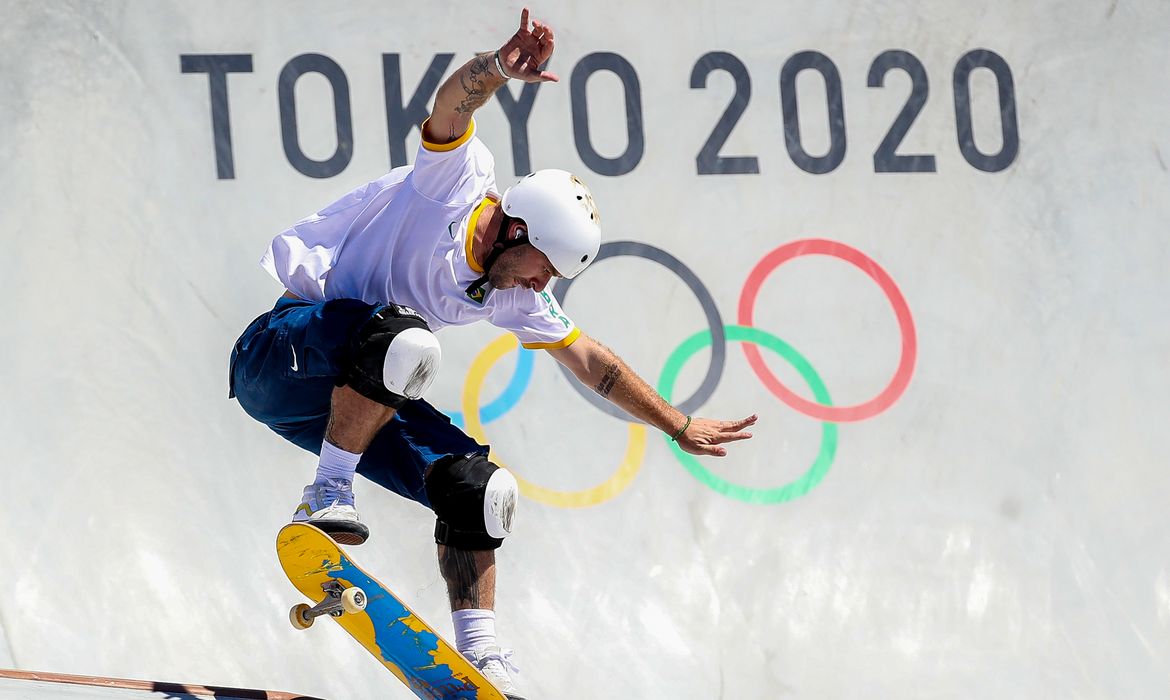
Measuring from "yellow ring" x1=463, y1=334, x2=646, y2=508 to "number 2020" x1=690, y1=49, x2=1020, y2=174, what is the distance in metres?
1.41

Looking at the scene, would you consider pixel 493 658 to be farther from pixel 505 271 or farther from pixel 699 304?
pixel 699 304

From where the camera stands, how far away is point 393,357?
353 centimetres

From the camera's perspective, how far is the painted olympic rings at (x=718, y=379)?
5871mm

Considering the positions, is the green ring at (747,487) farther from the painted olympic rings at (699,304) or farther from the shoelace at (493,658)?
the shoelace at (493,658)

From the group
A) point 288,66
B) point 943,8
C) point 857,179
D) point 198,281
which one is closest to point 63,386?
point 198,281

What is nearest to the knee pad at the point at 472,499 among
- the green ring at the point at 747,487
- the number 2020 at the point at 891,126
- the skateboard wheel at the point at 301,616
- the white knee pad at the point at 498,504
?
the white knee pad at the point at 498,504

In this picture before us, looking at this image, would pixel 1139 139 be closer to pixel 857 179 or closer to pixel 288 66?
pixel 857 179

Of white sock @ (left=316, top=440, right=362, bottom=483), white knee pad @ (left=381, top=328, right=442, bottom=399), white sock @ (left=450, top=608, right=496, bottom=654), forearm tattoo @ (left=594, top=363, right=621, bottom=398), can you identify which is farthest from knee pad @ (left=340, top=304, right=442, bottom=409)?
forearm tattoo @ (left=594, top=363, right=621, bottom=398)

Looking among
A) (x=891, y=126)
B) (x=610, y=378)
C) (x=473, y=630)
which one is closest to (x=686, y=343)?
(x=891, y=126)

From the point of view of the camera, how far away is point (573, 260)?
381 centimetres

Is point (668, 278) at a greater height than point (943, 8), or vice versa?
point (943, 8)

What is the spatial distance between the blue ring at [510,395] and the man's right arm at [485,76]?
2244 mm

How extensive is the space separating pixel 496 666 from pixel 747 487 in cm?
245

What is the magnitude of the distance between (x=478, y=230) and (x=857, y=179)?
10.5 ft
